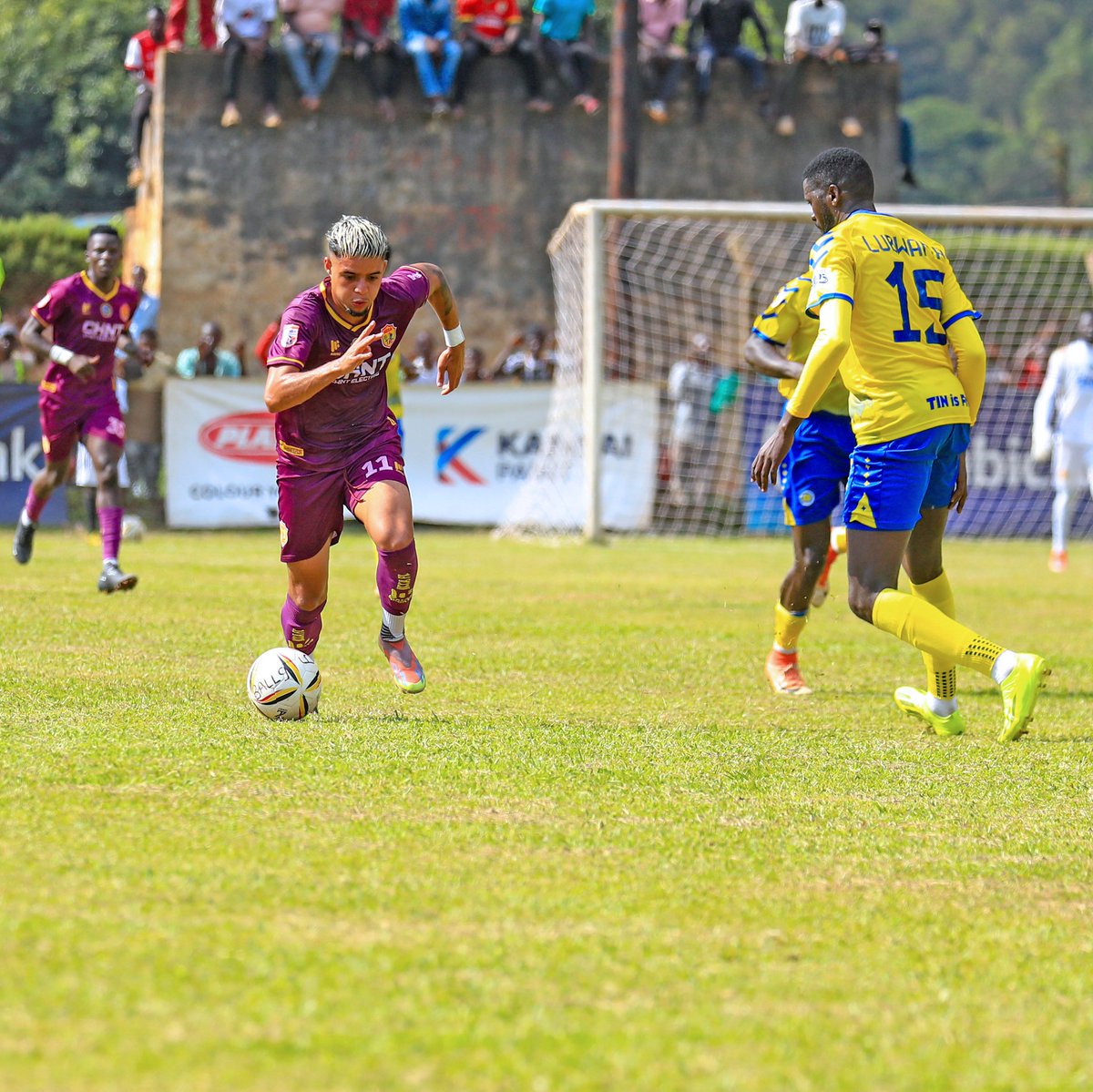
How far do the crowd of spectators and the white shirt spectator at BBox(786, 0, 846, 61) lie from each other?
0.06 ft

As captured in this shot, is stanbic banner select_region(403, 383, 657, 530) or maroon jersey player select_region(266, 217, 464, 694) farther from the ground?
maroon jersey player select_region(266, 217, 464, 694)

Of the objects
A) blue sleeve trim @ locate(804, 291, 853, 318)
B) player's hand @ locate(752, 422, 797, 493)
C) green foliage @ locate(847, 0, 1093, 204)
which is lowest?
player's hand @ locate(752, 422, 797, 493)

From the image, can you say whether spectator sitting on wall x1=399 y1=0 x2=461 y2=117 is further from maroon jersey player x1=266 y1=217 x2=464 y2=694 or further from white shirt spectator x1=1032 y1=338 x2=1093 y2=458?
maroon jersey player x1=266 y1=217 x2=464 y2=694

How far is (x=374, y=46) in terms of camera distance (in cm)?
2353

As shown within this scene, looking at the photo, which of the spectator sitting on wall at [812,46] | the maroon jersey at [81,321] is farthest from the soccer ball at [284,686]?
the spectator sitting on wall at [812,46]

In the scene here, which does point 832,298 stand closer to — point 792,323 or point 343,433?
point 792,323

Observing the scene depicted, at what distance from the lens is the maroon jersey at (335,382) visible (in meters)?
6.87

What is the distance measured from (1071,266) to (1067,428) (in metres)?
10.6

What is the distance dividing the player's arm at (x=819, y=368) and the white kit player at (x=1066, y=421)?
10.6 m

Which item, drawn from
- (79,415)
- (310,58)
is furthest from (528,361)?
(79,415)

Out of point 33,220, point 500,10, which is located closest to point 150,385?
point 500,10

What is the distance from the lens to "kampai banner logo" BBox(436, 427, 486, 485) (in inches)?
797

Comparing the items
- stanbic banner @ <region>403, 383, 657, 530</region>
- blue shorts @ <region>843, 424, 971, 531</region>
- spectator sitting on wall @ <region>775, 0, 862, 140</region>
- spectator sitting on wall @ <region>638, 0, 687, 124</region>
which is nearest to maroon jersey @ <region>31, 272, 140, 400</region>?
blue shorts @ <region>843, 424, 971, 531</region>

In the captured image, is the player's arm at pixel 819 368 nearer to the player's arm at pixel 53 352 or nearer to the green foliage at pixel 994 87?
the player's arm at pixel 53 352
